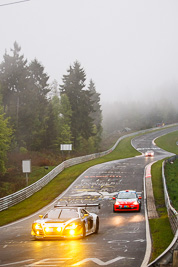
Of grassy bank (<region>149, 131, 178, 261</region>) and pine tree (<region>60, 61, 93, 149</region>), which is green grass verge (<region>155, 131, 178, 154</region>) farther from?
grassy bank (<region>149, 131, 178, 261</region>)

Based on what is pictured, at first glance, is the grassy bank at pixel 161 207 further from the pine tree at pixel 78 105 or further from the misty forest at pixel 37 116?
the pine tree at pixel 78 105

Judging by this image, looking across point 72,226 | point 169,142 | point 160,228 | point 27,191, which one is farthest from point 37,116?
point 72,226

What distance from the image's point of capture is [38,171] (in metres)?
55.2

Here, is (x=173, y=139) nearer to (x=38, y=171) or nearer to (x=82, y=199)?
(x=38, y=171)

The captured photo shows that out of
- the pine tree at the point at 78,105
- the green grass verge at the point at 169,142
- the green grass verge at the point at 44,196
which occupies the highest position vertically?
the pine tree at the point at 78,105

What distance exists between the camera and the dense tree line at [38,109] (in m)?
77.5

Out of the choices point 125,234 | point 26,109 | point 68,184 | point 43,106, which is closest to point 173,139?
point 43,106

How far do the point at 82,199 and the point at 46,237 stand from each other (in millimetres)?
19877

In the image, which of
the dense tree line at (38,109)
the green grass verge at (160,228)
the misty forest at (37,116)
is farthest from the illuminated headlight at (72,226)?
the dense tree line at (38,109)

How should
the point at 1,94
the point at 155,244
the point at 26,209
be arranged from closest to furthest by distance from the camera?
the point at 155,244
the point at 26,209
the point at 1,94

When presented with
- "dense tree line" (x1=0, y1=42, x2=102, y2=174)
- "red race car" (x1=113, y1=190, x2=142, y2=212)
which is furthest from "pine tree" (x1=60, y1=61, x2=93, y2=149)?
"red race car" (x1=113, y1=190, x2=142, y2=212)

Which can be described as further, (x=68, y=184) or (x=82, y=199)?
(x=68, y=184)

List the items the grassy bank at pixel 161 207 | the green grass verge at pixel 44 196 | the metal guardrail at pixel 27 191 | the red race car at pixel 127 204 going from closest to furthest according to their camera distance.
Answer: the grassy bank at pixel 161 207 → the red race car at pixel 127 204 → the green grass verge at pixel 44 196 → the metal guardrail at pixel 27 191

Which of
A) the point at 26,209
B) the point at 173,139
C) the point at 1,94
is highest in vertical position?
the point at 1,94
